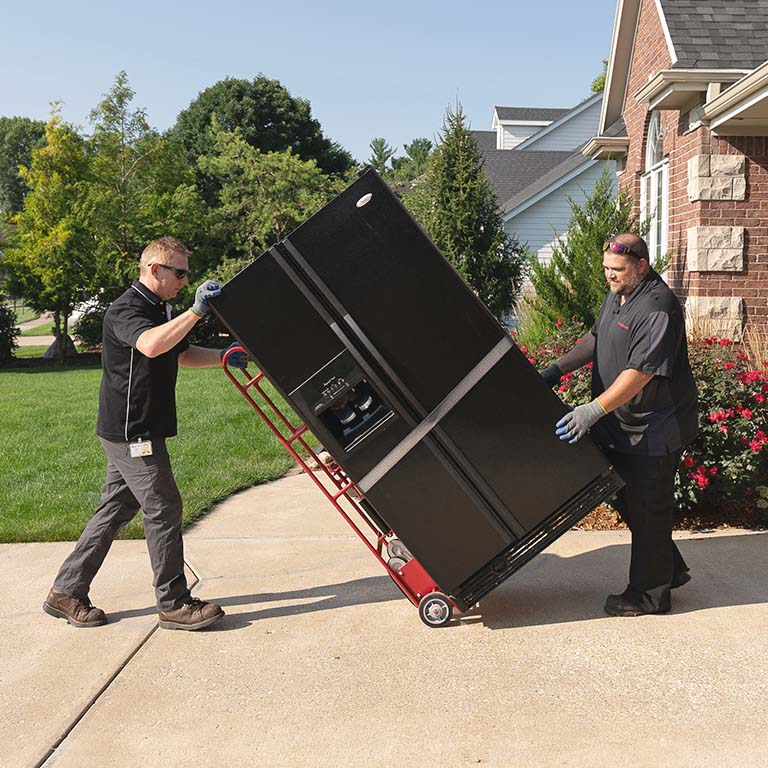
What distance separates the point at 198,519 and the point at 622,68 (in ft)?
31.0

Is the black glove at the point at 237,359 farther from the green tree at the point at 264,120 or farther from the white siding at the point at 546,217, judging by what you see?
the green tree at the point at 264,120

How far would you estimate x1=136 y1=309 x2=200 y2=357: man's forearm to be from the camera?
153 inches

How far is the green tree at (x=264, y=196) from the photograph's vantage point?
23.9 m

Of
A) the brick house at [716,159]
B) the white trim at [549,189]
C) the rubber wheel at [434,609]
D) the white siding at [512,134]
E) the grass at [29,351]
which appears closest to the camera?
the rubber wheel at [434,609]

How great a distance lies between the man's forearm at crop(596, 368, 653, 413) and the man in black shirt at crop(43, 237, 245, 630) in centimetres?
203

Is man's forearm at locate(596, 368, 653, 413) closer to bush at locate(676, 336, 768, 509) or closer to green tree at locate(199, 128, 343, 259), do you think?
bush at locate(676, 336, 768, 509)

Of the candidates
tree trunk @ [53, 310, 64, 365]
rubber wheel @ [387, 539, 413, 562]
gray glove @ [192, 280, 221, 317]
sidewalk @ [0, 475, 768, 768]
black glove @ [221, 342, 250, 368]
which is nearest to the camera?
sidewalk @ [0, 475, 768, 768]

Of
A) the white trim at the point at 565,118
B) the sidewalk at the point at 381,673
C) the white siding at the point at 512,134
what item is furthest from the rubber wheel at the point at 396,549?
the white siding at the point at 512,134

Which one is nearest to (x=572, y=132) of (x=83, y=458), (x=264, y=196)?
(x=264, y=196)

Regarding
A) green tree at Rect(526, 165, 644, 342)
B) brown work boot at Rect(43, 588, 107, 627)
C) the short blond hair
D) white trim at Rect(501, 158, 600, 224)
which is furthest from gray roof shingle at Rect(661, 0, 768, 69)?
white trim at Rect(501, 158, 600, 224)

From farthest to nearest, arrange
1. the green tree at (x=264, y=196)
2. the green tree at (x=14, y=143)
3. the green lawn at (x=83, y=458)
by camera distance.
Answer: the green tree at (x=14, y=143), the green tree at (x=264, y=196), the green lawn at (x=83, y=458)

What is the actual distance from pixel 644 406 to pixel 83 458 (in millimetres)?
5960

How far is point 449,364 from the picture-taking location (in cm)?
381

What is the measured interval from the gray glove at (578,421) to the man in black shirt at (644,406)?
17 cm
